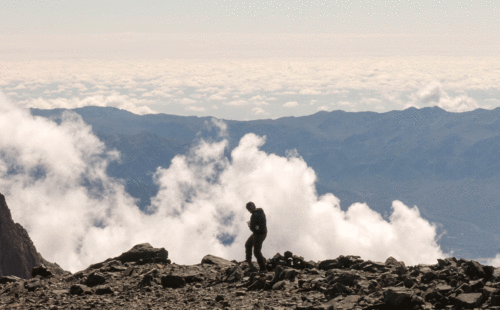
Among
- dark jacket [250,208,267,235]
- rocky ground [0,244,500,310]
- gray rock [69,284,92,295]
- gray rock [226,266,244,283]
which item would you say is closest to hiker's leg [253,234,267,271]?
dark jacket [250,208,267,235]

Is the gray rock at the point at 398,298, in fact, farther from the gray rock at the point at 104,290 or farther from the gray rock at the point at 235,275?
the gray rock at the point at 104,290

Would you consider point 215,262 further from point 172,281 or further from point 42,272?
point 42,272

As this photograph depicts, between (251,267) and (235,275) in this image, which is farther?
(251,267)

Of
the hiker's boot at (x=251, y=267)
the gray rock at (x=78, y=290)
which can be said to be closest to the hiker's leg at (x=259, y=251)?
the hiker's boot at (x=251, y=267)

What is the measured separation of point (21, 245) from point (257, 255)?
16052 centimetres

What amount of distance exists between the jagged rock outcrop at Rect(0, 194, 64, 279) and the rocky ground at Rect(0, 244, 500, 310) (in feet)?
487

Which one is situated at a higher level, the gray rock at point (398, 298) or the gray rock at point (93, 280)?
the gray rock at point (93, 280)

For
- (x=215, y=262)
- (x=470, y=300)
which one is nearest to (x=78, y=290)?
(x=215, y=262)

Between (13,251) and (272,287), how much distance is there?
161m

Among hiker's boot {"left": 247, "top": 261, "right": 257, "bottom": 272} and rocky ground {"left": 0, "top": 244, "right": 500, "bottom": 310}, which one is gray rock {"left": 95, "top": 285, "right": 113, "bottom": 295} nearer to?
rocky ground {"left": 0, "top": 244, "right": 500, "bottom": 310}

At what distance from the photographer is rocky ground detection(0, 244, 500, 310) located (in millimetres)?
18391

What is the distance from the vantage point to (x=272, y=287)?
2189 cm

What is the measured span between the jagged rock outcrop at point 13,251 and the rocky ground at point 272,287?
14838cm

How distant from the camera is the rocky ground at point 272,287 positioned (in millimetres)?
18391
